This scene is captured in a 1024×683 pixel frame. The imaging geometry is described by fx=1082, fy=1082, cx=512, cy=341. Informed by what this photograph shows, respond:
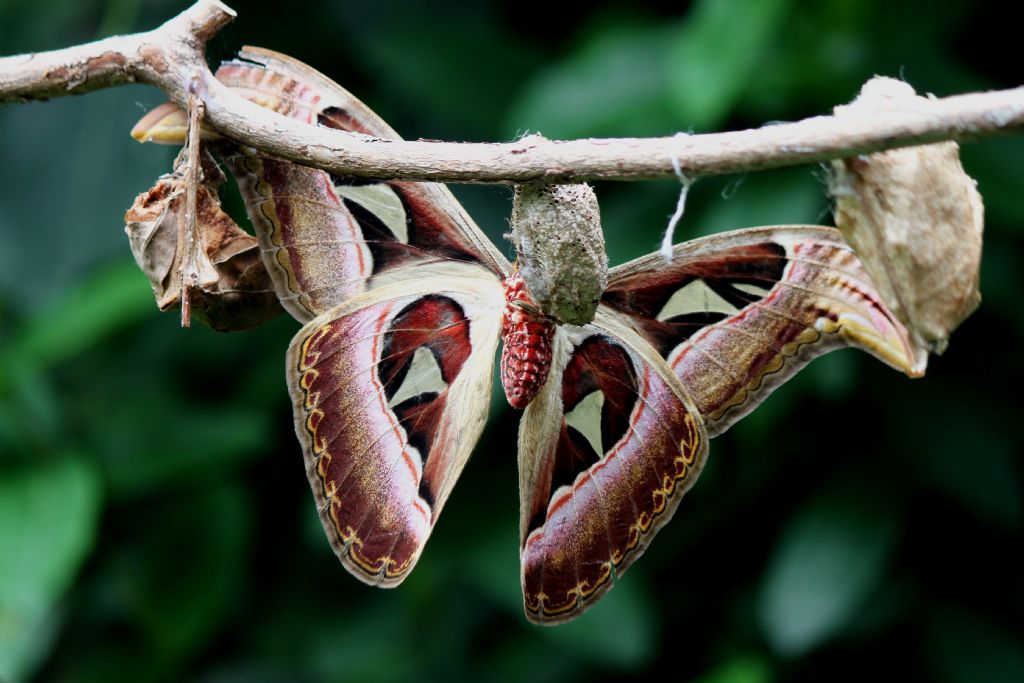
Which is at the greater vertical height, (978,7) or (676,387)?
(676,387)

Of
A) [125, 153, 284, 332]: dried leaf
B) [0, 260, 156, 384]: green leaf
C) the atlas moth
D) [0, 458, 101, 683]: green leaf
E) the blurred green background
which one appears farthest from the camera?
the blurred green background

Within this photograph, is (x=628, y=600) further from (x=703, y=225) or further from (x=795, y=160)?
(x=795, y=160)

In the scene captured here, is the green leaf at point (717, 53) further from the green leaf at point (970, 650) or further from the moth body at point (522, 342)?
the green leaf at point (970, 650)

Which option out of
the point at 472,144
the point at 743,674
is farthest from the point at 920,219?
the point at 743,674

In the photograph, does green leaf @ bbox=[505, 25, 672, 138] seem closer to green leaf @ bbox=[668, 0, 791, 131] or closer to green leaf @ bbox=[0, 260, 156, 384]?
green leaf @ bbox=[668, 0, 791, 131]

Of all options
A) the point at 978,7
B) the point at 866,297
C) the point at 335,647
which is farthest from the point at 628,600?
the point at 978,7

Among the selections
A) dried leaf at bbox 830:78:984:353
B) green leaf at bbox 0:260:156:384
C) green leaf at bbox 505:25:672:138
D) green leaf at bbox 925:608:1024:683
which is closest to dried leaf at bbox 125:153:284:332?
dried leaf at bbox 830:78:984:353

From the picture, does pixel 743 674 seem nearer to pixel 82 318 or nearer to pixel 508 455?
pixel 508 455
